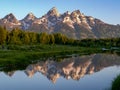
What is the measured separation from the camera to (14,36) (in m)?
173

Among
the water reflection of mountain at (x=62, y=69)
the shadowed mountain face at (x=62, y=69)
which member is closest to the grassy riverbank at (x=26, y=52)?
the water reflection of mountain at (x=62, y=69)

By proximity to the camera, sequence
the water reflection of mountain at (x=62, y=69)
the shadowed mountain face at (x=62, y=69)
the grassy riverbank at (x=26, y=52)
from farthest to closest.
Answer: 1. the grassy riverbank at (x=26, y=52)
2. the water reflection of mountain at (x=62, y=69)
3. the shadowed mountain face at (x=62, y=69)

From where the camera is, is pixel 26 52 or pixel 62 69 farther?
pixel 26 52

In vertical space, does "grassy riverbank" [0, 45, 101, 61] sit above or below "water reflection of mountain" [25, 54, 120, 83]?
above

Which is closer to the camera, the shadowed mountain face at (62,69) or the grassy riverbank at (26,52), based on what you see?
the shadowed mountain face at (62,69)

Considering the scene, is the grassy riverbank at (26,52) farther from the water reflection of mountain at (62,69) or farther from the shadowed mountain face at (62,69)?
the shadowed mountain face at (62,69)

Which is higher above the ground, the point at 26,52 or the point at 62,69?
the point at 26,52

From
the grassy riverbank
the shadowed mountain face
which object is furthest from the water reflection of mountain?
the grassy riverbank

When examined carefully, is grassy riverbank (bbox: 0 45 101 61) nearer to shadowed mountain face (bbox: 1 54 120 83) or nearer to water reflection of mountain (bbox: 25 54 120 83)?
water reflection of mountain (bbox: 25 54 120 83)

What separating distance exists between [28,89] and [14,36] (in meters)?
131

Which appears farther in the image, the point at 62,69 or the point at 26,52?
the point at 26,52

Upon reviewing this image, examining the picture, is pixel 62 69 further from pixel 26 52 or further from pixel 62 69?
pixel 26 52

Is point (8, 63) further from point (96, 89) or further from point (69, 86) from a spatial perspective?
point (96, 89)

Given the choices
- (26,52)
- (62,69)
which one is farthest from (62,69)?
(26,52)
